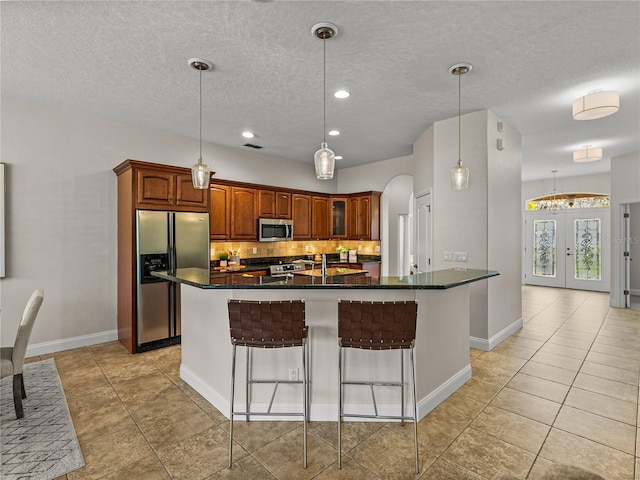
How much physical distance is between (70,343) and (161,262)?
60.0 inches

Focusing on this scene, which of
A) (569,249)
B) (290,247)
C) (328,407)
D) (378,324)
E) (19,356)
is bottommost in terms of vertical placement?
(328,407)

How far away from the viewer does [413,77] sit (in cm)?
325

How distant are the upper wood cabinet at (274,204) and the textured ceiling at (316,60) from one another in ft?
5.04

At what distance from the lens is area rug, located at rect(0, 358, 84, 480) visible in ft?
6.76

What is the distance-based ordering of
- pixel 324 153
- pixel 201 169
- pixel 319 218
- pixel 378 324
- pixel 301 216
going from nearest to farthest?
pixel 378 324 → pixel 324 153 → pixel 201 169 → pixel 301 216 → pixel 319 218

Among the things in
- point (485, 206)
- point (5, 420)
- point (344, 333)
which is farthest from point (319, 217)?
point (5, 420)

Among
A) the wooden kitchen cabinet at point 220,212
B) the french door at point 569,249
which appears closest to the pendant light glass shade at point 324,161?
the wooden kitchen cabinet at point 220,212

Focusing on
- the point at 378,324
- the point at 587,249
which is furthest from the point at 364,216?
the point at 587,249

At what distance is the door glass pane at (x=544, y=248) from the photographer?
899cm

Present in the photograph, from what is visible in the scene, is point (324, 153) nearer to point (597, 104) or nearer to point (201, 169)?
point (201, 169)

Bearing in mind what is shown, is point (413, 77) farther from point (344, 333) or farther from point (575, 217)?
point (575, 217)

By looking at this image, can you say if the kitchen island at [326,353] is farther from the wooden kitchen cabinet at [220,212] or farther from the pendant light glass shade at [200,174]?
the wooden kitchen cabinet at [220,212]

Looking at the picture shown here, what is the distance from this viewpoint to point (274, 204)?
20.4 feet

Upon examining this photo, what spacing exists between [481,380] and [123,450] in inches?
121
